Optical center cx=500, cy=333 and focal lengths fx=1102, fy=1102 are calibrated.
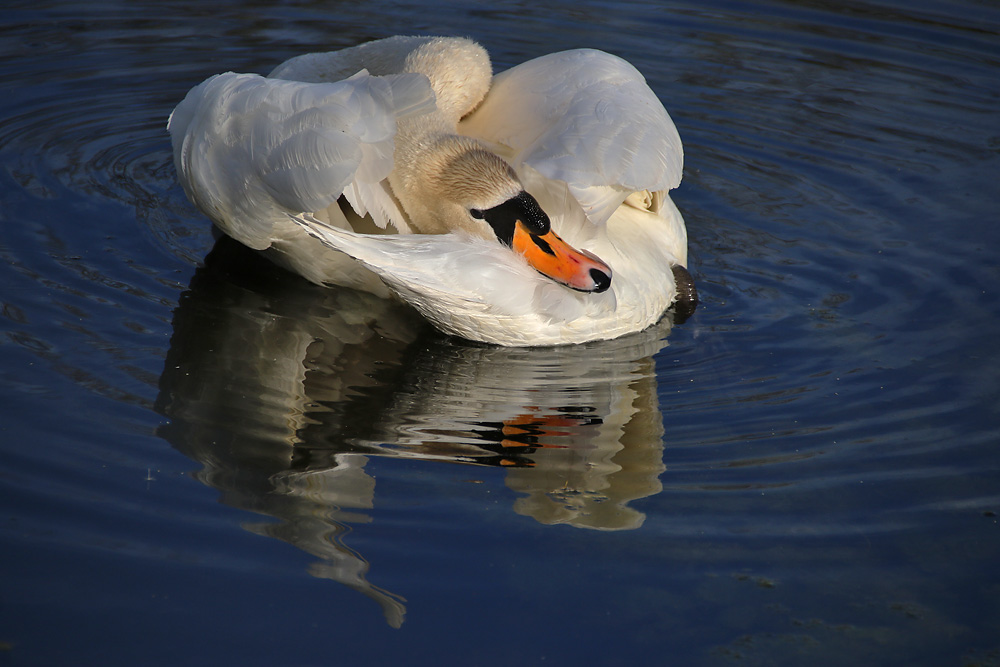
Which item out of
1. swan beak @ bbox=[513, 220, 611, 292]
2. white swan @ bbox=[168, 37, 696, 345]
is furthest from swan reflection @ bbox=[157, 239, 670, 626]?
swan beak @ bbox=[513, 220, 611, 292]

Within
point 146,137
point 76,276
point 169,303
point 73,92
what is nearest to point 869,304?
point 169,303

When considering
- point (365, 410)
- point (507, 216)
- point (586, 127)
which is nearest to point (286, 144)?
point (507, 216)

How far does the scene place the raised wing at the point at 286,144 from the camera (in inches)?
142

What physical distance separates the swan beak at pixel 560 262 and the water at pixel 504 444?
43cm

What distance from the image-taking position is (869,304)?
4.91 meters

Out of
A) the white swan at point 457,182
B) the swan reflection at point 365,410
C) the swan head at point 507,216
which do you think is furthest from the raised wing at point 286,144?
the swan reflection at point 365,410

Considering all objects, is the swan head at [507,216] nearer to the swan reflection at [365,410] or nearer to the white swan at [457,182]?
the white swan at [457,182]

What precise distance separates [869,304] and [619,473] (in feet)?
6.35

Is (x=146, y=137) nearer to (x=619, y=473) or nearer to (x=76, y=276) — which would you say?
(x=76, y=276)

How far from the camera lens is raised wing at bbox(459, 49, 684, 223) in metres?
3.86

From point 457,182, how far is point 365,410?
2.91 ft

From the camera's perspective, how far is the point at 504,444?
3674mm

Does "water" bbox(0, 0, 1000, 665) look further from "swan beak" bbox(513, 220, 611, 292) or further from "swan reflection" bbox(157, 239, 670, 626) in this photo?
"swan beak" bbox(513, 220, 611, 292)

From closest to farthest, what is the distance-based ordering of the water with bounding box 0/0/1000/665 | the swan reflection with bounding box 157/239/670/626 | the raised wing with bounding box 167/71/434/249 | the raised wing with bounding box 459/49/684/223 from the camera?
1. the water with bounding box 0/0/1000/665
2. the swan reflection with bounding box 157/239/670/626
3. the raised wing with bounding box 167/71/434/249
4. the raised wing with bounding box 459/49/684/223
